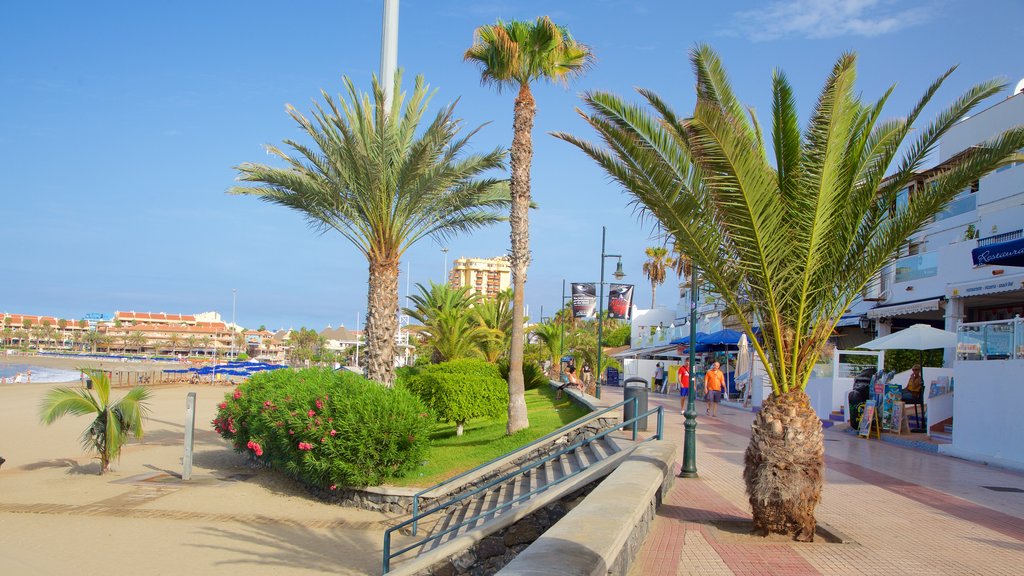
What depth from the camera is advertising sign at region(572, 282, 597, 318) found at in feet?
105

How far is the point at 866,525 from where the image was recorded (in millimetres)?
7875

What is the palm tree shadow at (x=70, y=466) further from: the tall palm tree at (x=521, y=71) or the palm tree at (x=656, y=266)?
the palm tree at (x=656, y=266)

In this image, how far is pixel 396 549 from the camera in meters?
11.2

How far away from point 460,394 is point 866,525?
40.5 feet

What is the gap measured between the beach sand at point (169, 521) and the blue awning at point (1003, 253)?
12.2 metres

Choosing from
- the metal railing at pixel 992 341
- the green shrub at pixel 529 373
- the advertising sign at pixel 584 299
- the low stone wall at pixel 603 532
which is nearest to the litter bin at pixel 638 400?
the low stone wall at pixel 603 532

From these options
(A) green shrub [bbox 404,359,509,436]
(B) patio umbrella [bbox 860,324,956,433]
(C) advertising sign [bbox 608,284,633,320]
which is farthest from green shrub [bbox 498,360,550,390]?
(B) patio umbrella [bbox 860,324,956,433]

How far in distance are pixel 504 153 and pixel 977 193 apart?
15552 mm

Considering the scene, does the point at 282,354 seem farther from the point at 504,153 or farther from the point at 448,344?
the point at 504,153

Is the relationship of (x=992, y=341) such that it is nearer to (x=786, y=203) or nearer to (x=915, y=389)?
(x=915, y=389)

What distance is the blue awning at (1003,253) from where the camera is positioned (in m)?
13.2

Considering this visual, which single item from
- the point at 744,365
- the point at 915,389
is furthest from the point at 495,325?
the point at 915,389

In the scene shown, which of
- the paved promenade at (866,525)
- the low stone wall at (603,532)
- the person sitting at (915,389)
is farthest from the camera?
the person sitting at (915,389)

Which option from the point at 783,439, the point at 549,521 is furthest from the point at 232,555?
the point at 783,439
